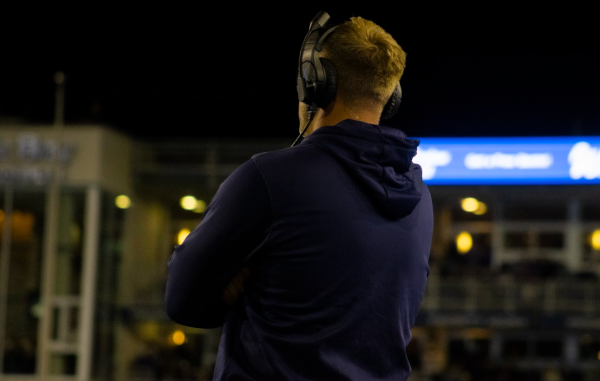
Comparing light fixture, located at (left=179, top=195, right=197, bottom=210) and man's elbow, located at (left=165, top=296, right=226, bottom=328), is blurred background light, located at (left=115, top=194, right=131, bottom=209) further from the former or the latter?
man's elbow, located at (left=165, top=296, right=226, bottom=328)

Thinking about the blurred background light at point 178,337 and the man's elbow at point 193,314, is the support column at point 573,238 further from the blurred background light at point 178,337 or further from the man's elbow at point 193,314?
the man's elbow at point 193,314

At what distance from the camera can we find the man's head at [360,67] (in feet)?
5.15

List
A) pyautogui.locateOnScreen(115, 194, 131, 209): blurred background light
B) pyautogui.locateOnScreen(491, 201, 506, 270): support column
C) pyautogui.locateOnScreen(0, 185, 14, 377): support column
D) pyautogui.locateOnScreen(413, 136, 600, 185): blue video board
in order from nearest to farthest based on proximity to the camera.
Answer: pyautogui.locateOnScreen(413, 136, 600, 185): blue video board
pyautogui.locateOnScreen(0, 185, 14, 377): support column
pyautogui.locateOnScreen(115, 194, 131, 209): blurred background light
pyautogui.locateOnScreen(491, 201, 506, 270): support column

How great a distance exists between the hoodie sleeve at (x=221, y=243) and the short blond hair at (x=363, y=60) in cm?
26

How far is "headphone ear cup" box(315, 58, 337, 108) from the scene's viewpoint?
1.58 metres

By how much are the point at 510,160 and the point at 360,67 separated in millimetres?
18619

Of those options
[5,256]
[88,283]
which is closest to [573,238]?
[88,283]

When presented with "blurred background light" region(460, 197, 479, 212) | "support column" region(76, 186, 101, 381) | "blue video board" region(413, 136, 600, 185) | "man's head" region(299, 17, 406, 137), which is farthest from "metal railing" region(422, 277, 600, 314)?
"man's head" region(299, 17, 406, 137)

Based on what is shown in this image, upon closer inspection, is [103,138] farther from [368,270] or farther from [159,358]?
[368,270]

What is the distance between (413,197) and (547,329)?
1985 centimetres

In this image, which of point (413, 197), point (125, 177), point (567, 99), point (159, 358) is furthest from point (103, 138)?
point (413, 197)

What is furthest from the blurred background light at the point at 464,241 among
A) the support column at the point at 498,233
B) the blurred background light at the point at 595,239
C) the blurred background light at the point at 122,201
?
the blurred background light at the point at 122,201

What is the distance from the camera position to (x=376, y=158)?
5.09 feet

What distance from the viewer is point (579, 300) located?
20359 millimetres
